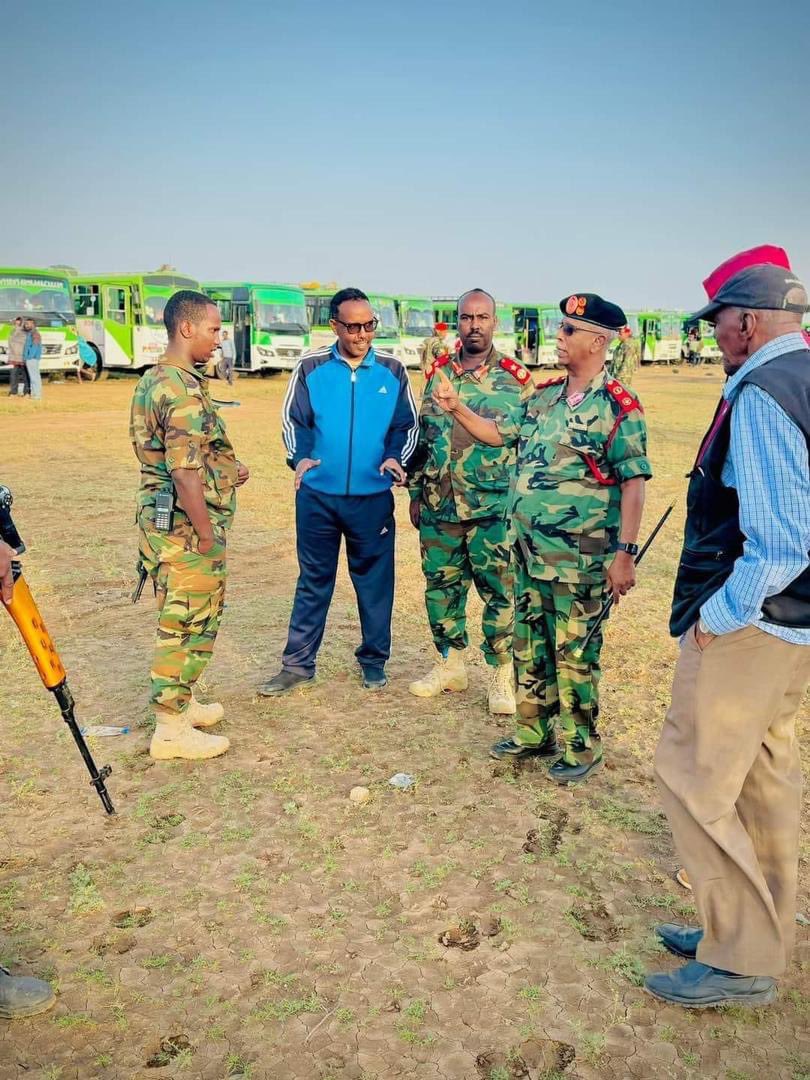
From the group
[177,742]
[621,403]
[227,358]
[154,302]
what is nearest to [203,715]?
[177,742]

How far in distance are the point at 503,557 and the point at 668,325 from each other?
42.8 m

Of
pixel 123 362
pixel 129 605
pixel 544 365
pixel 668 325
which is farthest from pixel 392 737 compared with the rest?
pixel 668 325

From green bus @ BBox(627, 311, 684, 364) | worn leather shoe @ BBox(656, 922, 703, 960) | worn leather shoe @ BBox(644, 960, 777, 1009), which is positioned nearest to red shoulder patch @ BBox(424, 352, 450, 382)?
worn leather shoe @ BBox(656, 922, 703, 960)

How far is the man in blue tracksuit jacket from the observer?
4.39m

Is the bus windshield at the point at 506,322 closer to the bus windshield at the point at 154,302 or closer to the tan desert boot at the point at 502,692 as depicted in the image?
the bus windshield at the point at 154,302

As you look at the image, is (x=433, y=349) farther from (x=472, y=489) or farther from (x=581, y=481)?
(x=581, y=481)

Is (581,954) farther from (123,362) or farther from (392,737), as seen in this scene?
(123,362)

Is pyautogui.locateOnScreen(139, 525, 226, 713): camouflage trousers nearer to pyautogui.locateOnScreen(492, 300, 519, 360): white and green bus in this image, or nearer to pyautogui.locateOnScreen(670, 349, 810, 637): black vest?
pyautogui.locateOnScreen(670, 349, 810, 637): black vest

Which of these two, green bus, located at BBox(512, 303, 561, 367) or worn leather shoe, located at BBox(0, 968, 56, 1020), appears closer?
worn leather shoe, located at BBox(0, 968, 56, 1020)

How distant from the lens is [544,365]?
3634 centimetres

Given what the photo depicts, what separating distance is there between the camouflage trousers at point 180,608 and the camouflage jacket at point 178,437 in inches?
4.2

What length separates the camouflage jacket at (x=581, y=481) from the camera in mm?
3506

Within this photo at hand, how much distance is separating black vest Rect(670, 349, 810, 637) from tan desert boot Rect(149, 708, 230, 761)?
2312 mm

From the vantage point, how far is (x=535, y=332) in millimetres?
35469
